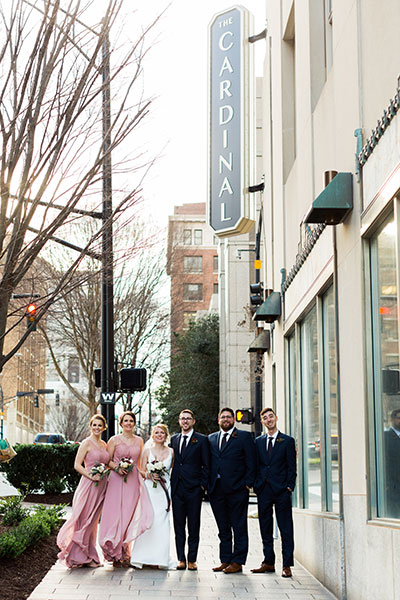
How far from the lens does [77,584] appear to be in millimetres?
10117

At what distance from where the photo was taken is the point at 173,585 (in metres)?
10.2

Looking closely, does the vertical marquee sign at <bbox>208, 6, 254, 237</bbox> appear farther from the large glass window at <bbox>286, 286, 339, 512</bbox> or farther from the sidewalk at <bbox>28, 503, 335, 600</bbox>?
the sidewalk at <bbox>28, 503, 335, 600</bbox>

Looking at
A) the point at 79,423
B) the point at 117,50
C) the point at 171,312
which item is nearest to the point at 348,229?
the point at 117,50

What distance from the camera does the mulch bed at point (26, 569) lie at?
9.22 meters

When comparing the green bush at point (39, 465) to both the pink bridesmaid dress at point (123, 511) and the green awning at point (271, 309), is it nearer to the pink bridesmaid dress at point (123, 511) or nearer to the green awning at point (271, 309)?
the green awning at point (271, 309)

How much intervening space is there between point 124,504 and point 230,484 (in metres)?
1.61

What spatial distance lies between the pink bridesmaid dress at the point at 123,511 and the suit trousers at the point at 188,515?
386mm

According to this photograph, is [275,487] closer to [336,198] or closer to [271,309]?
[336,198]

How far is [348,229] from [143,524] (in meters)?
5.08

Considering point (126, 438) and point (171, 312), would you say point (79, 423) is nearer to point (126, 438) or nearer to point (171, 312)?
point (171, 312)

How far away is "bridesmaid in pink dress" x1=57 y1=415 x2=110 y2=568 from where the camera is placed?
1156 centimetres

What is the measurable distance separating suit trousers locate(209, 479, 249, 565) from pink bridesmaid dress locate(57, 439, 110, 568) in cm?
171

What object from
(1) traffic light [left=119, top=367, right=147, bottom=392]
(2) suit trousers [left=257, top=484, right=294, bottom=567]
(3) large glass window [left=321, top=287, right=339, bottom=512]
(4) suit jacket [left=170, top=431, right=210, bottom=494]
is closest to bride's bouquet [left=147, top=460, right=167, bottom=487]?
(4) suit jacket [left=170, top=431, right=210, bottom=494]

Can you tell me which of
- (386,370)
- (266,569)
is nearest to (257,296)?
(266,569)
